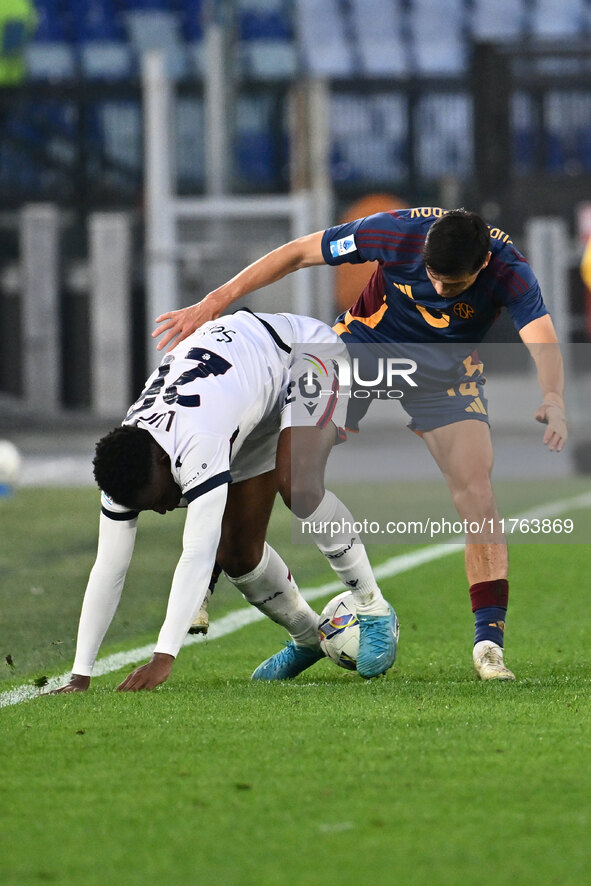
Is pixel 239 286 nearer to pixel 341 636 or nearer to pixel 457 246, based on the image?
pixel 457 246

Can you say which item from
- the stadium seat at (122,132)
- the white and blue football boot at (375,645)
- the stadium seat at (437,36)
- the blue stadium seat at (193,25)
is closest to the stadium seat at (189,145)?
the stadium seat at (122,132)

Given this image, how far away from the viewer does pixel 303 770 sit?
4.20m

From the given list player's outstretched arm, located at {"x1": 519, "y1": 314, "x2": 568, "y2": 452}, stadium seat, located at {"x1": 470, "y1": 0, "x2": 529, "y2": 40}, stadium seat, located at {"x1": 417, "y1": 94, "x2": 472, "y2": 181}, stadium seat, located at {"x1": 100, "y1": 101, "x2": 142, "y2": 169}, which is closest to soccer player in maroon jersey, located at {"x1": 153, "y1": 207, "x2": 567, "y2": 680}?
player's outstretched arm, located at {"x1": 519, "y1": 314, "x2": 568, "y2": 452}

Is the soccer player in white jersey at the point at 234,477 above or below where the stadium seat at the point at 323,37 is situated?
below

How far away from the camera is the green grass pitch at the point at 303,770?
3.40 meters

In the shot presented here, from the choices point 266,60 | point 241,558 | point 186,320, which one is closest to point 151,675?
point 241,558

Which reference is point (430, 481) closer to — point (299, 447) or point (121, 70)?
point (299, 447)

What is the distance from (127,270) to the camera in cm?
2670

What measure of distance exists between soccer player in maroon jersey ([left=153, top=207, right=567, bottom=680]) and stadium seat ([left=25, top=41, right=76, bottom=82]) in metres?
29.4

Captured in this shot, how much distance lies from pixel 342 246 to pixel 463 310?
51 cm

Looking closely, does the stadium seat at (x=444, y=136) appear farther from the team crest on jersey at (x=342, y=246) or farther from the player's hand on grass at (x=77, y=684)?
the player's hand on grass at (x=77, y=684)

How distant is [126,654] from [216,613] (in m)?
1.42

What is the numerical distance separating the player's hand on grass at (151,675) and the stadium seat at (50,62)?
3035cm

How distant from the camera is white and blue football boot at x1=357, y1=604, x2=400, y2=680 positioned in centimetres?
582
